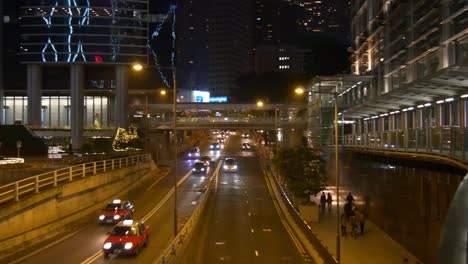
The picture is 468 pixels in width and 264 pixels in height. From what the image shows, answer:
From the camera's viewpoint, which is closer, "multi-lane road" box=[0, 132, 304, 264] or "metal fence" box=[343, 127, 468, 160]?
"metal fence" box=[343, 127, 468, 160]

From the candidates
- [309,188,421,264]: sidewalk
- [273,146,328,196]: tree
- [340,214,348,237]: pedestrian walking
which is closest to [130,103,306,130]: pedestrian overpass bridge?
[273,146,328,196]: tree

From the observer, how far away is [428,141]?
79.8 feet

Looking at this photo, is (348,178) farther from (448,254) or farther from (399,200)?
(448,254)

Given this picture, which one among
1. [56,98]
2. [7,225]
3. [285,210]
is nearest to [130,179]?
[285,210]

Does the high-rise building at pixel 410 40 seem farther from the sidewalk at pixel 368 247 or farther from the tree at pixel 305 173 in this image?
the sidewalk at pixel 368 247

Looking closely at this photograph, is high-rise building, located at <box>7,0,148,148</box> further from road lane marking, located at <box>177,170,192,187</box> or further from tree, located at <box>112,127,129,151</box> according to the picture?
road lane marking, located at <box>177,170,192,187</box>

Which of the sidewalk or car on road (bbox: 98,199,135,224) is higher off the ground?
car on road (bbox: 98,199,135,224)

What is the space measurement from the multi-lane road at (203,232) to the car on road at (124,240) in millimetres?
321

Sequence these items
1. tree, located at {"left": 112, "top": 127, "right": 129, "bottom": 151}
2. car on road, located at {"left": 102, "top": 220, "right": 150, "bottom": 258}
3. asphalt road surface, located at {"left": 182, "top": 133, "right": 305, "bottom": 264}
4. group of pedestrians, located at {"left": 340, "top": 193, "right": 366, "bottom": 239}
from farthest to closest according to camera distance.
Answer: tree, located at {"left": 112, "top": 127, "right": 129, "bottom": 151} → group of pedestrians, located at {"left": 340, "top": 193, "right": 366, "bottom": 239} → asphalt road surface, located at {"left": 182, "top": 133, "right": 305, "bottom": 264} → car on road, located at {"left": 102, "top": 220, "right": 150, "bottom": 258}

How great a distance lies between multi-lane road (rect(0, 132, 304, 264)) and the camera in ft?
85.1

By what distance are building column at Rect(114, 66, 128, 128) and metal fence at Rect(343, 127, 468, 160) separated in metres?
70.8

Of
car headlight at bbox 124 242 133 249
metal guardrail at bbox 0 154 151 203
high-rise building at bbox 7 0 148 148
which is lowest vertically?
car headlight at bbox 124 242 133 249

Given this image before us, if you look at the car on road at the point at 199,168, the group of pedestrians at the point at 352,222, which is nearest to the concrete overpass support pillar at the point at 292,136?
the car on road at the point at 199,168

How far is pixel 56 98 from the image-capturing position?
367 ft
